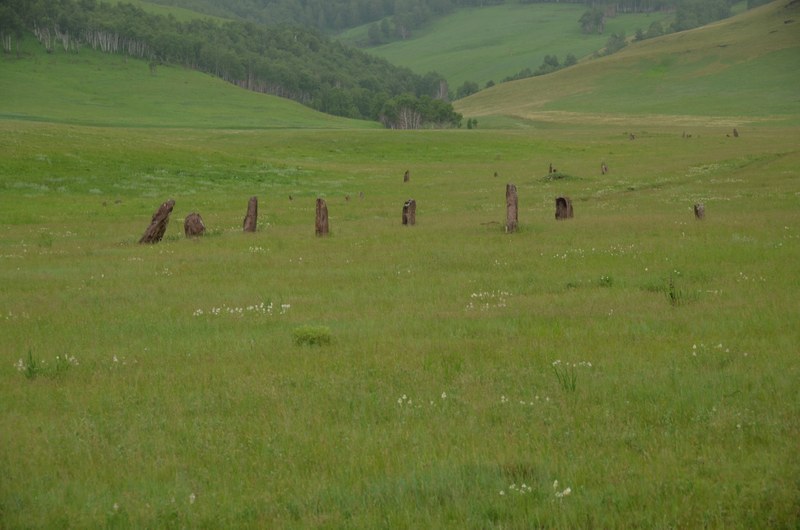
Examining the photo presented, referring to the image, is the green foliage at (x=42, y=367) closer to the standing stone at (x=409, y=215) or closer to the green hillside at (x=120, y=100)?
the standing stone at (x=409, y=215)

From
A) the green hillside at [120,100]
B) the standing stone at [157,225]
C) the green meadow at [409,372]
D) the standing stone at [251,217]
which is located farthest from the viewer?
the green hillside at [120,100]

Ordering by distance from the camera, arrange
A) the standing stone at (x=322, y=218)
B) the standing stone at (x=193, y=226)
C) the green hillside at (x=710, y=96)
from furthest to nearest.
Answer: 1. the green hillside at (x=710, y=96)
2. the standing stone at (x=193, y=226)
3. the standing stone at (x=322, y=218)

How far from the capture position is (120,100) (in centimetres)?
16588

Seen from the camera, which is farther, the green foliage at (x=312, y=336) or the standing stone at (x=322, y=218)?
the standing stone at (x=322, y=218)

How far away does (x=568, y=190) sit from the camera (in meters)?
48.6

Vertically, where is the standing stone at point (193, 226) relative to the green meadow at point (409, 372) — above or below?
above

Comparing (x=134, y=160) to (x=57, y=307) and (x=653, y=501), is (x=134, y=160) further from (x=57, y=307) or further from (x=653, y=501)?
(x=653, y=501)

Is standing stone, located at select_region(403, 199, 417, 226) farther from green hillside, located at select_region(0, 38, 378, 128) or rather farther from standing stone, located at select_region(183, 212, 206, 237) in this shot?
green hillside, located at select_region(0, 38, 378, 128)

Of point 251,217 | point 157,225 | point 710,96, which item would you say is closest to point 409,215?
point 251,217

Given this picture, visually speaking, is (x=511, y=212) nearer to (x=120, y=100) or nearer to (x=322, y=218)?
(x=322, y=218)

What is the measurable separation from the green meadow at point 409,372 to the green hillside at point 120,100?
4334 inches

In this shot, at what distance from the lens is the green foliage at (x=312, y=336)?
1380cm

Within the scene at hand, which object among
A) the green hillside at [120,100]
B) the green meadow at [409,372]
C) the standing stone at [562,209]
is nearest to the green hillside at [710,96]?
the green hillside at [120,100]

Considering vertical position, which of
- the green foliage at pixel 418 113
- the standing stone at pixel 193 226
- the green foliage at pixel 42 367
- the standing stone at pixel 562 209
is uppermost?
the green foliage at pixel 418 113
